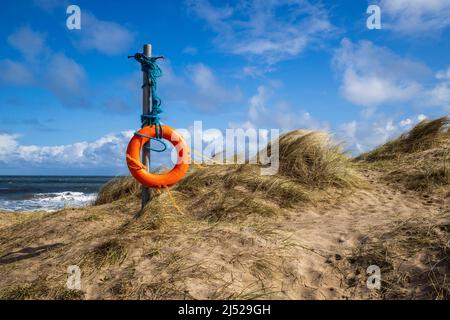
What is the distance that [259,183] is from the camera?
6105 millimetres

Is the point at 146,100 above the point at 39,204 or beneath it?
above

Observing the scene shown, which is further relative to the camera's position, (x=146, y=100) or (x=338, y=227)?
(x=146, y=100)

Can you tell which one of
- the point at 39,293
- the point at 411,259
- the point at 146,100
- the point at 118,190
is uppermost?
the point at 146,100

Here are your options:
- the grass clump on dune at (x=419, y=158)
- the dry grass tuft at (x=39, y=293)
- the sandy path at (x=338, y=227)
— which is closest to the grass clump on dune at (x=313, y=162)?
the sandy path at (x=338, y=227)

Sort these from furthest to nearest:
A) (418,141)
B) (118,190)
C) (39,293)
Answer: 1. (418,141)
2. (118,190)
3. (39,293)

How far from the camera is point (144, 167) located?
4688 millimetres

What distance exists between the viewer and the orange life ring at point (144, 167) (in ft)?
15.2

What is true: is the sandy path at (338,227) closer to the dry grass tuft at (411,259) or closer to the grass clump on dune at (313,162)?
the dry grass tuft at (411,259)

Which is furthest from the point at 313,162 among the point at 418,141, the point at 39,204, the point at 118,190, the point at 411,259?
the point at 39,204

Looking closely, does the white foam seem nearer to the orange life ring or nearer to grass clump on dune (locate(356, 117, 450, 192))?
the orange life ring

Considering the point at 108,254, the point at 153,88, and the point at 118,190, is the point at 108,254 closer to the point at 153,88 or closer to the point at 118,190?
the point at 153,88

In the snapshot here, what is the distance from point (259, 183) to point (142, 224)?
2.31 meters

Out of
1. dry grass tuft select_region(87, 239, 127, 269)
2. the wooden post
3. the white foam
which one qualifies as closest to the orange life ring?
the wooden post
